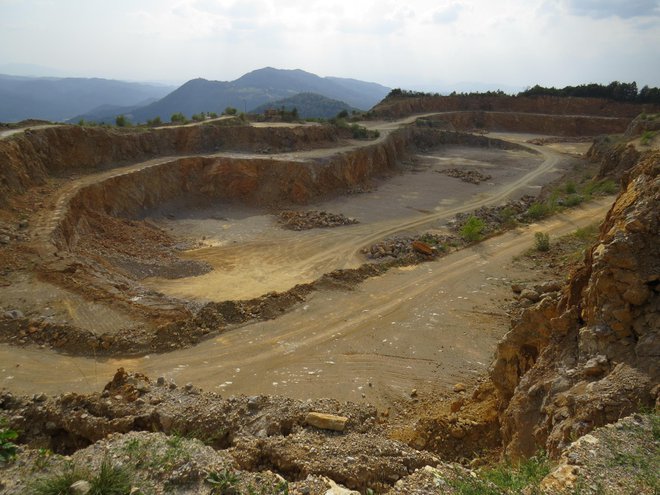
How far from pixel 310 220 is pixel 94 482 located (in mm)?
18254

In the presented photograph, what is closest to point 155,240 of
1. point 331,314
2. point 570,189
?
point 331,314

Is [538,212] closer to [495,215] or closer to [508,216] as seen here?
[508,216]

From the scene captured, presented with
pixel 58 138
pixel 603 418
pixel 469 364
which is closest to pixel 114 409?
pixel 603 418

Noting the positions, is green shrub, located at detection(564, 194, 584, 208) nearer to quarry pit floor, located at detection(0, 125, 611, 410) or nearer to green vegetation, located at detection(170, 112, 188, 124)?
quarry pit floor, located at detection(0, 125, 611, 410)

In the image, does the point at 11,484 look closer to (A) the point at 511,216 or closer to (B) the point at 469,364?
(B) the point at 469,364

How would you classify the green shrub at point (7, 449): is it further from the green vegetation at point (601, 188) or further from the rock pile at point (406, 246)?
the green vegetation at point (601, 188)

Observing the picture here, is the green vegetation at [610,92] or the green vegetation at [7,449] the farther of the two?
the green vegetation at [610,92]

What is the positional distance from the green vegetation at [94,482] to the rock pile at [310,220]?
17.2 m

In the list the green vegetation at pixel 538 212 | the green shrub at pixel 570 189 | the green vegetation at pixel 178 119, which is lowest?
the green vegetation at pixel 538 212

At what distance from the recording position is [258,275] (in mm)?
16688

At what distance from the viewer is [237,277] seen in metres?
16.5

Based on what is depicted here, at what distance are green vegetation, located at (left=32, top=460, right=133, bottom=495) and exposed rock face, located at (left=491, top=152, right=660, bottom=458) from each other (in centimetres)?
478

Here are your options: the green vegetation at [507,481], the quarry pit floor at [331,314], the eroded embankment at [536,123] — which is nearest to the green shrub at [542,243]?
the quarry pit floor at [331,314]

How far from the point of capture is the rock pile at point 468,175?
104 ft
